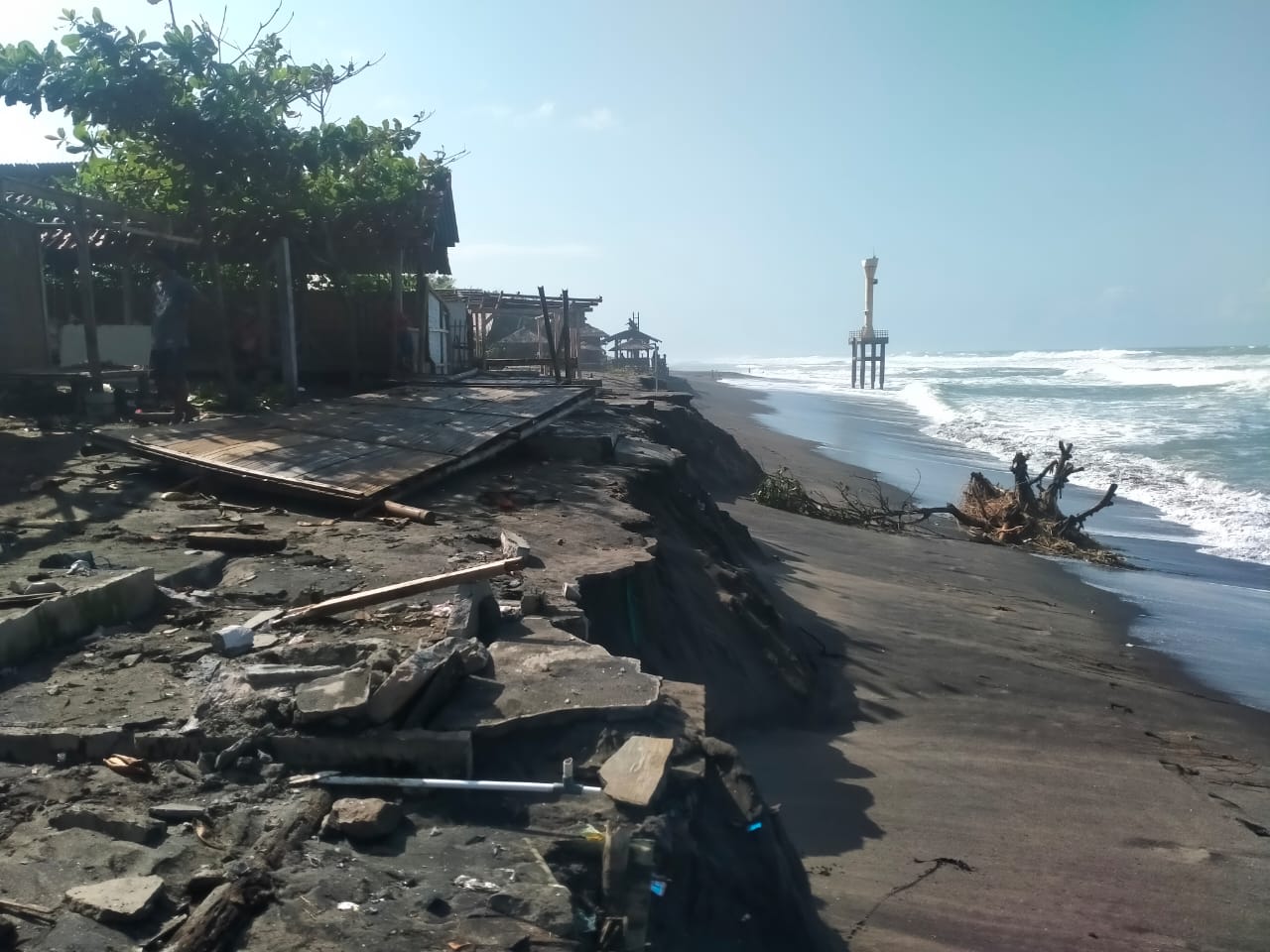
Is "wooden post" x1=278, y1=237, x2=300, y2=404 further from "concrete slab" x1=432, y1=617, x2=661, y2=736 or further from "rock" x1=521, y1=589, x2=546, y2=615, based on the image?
"concrete slab" x1=432, y1=617, x2=661, y2=736

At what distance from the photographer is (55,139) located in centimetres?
1437

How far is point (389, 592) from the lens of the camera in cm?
530

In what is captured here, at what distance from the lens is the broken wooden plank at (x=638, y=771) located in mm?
3475

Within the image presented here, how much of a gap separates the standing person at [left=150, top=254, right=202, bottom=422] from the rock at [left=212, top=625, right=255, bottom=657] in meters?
6.85

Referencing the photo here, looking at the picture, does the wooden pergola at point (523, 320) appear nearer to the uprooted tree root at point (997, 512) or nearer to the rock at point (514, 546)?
the uprooted tree root at point (997, 512)

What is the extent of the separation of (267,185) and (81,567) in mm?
8505

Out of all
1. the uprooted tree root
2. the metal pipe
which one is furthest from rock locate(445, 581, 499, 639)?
the uprooted tree root

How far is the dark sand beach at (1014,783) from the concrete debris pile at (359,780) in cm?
116

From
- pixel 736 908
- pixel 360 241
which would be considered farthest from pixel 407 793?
pixel 360 241

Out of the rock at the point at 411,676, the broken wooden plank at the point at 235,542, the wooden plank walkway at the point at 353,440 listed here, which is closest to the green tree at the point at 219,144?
the wooden plank walkway at the point at 353,440

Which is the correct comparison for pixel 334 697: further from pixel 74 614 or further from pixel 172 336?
pixel 172 336

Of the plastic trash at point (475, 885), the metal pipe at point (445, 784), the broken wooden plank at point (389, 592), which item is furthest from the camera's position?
the broken wooden plank at point (389, 592)

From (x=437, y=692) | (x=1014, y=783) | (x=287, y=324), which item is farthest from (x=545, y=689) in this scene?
(x=287, y=324)

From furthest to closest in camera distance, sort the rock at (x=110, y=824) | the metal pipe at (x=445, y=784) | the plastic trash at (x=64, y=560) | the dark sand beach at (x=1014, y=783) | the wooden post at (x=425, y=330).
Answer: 1. the wooden post at (x=425, y=330)
2. the plastic trash at (x=64, y=560)
3. the dark sand beach at (x=1014, y=783)
4. the metal pipe at (x=445, y=784)
5. the rock at (x=110, y=824)
